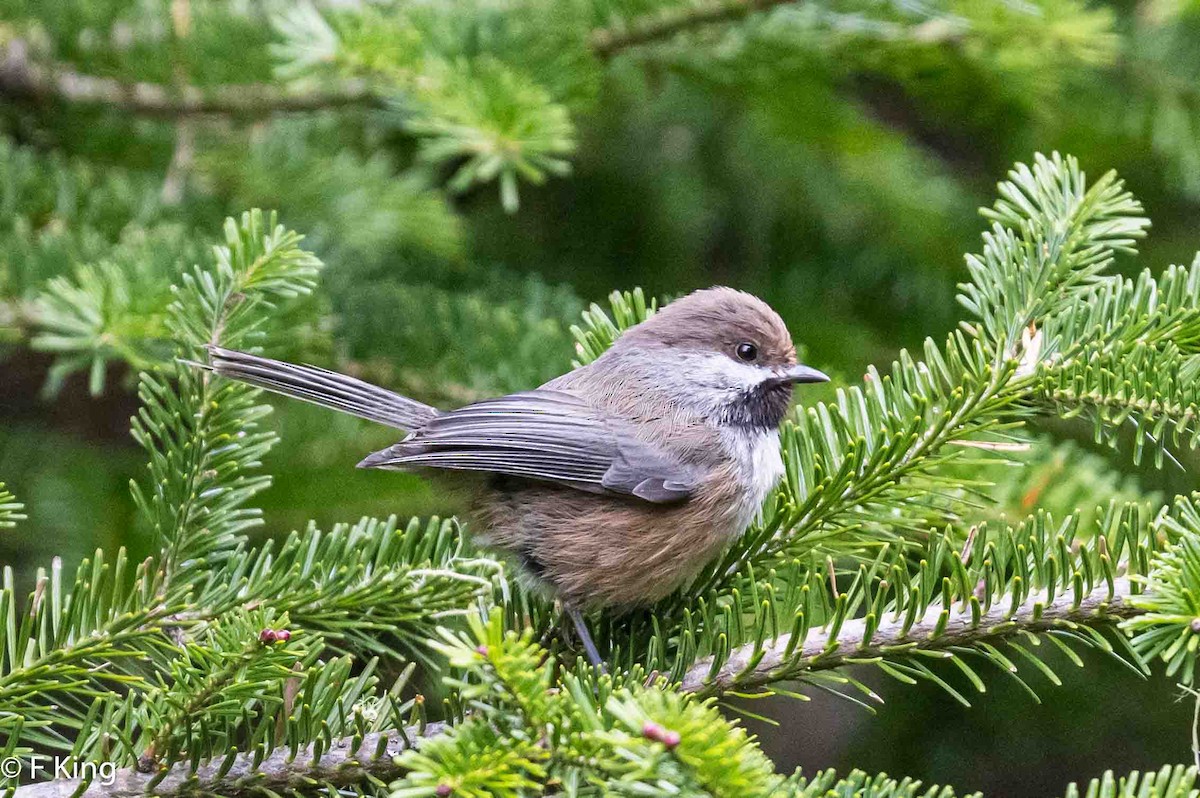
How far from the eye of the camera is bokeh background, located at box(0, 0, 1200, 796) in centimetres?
277

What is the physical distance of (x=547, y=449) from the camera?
263cm

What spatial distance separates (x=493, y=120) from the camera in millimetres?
2512

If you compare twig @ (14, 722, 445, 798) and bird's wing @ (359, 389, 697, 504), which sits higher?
bird's wing @ (359, 389, 697, 504)

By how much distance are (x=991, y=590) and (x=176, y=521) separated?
4.67ft

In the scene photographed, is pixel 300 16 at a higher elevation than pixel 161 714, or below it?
higher

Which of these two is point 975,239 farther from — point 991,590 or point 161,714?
point 161,714

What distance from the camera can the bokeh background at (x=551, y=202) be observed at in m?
2.77

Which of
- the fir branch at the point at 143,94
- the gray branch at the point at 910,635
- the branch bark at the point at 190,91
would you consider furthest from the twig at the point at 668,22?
the gray branch at the point at 910,635

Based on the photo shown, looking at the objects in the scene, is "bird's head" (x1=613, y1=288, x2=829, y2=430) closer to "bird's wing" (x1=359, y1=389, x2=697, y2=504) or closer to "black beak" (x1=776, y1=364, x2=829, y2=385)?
"black beak" (x1=776, y1=364, x2=829, y2=385)

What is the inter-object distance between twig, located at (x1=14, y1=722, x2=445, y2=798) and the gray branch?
55 cm

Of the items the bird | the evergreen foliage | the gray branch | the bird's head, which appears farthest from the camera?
the bird's head

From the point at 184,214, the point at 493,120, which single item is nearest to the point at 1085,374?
the point at 493,120

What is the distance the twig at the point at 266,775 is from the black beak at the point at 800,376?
1397mm

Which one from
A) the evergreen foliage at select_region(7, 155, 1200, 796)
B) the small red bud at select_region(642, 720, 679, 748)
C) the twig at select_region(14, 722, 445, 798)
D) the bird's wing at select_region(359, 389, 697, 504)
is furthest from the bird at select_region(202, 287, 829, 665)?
the small red bud at select_region(642, 720, 679, 748)
